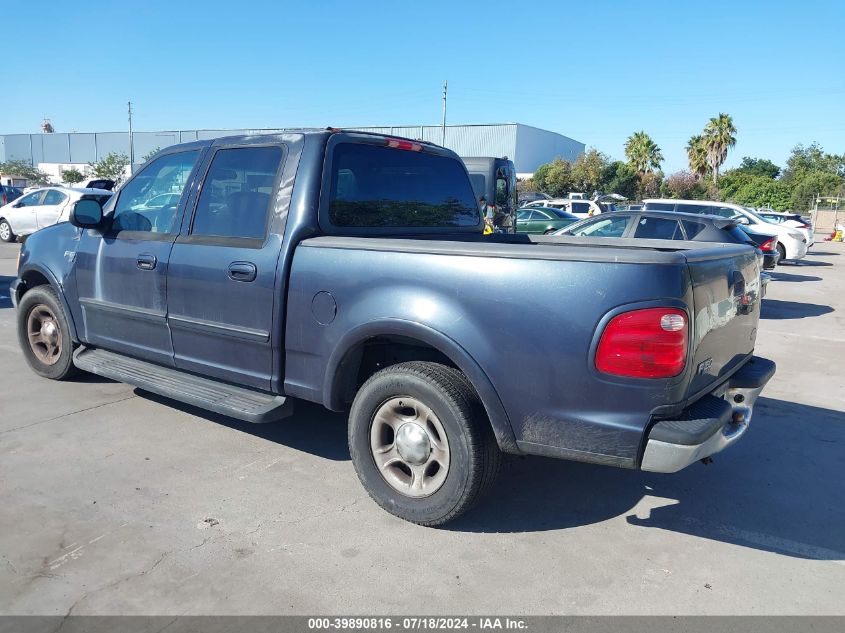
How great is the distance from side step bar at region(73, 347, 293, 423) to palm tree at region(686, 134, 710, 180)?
2468 inches

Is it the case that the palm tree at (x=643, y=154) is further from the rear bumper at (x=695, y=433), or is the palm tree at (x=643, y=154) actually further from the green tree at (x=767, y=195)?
the rear bumper at (x=695, y=433)

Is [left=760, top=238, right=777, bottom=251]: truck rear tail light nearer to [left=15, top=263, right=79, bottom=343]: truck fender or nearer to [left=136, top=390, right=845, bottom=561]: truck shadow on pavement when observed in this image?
[left=136, top=390, right=845, bottom=561]: truck shadow on pavement

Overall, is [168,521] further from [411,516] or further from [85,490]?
[411,516]

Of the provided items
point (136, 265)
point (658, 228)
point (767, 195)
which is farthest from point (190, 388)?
point (767, 195)

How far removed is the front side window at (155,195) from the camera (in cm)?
465

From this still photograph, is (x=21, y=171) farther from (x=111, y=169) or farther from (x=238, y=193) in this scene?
(x=238, y=193)

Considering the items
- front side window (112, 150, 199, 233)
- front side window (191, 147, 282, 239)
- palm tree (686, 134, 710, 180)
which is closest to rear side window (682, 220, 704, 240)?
front side window (191, 147, 282, 239)

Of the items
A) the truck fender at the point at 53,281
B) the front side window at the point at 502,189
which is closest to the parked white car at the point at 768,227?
the front side window at the point at 502,189

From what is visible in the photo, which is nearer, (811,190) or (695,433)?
(695,433)

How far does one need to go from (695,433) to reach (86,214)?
4261 millimetres

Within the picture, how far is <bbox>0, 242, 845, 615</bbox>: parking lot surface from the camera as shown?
2930mm

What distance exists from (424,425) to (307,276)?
3.46ft

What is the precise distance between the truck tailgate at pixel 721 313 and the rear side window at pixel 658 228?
266 inches

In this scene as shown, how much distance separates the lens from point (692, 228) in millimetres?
10281
